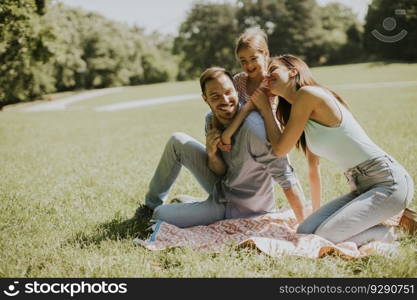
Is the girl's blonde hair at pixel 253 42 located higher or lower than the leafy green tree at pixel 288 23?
lower

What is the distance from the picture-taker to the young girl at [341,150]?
115 inches

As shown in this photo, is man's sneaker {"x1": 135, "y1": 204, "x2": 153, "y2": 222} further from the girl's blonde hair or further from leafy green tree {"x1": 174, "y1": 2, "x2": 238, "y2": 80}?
leafy green tree {"x1": 174, "y1": 2, "x2": 238, "y2": 80}

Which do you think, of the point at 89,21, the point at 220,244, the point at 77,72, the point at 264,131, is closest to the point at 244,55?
the point at 264,131

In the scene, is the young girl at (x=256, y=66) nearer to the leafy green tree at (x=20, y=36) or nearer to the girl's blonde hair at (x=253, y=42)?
the girl's blonde hair at (x=253, y=42)

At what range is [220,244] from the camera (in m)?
3.11

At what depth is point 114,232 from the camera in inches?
140

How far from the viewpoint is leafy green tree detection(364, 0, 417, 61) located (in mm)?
24295

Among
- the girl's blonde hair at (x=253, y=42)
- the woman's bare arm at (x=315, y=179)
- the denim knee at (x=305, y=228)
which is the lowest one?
the denim knee at (x=305, y=228)

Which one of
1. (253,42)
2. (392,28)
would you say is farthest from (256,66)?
(392,28)

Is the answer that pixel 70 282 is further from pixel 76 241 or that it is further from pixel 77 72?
pixel 77 72

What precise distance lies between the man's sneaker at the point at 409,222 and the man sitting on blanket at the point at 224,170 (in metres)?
0.82

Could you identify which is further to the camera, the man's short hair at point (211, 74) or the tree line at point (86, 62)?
the tree line at point (86, 62)

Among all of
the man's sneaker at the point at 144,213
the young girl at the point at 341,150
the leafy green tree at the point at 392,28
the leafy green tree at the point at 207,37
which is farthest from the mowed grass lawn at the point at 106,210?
the leafy green tree at the point at 207,37

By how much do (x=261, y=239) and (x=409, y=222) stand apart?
1.23m
